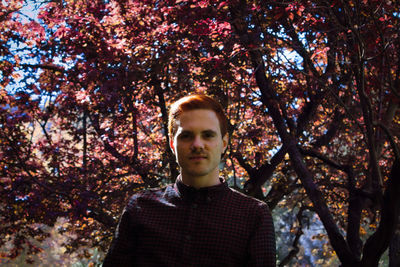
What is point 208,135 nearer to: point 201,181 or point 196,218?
point 201,181

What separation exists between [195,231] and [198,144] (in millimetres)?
414

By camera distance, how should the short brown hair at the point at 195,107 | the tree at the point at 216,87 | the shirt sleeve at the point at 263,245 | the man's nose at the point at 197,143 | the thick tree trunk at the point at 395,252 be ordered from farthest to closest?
the thick tree trunk at the point at 395,252, the tree at the point at 216,87, the short brown hair at the point at 195,107, the man's nose at the point at 197,143, the shirt sleeve at the point at 263,245

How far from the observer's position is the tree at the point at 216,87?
4836mm

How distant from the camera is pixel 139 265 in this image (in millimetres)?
2020

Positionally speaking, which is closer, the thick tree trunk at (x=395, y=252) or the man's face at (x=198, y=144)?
the man's face at (x=198, y=144)

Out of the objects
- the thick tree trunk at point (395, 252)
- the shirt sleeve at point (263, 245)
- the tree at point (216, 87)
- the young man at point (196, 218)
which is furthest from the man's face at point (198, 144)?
the thick tree trunk at point (395, 252)

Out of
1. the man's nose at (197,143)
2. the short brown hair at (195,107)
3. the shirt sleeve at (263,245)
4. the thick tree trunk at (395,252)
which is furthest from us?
the thick tree trunk at (395,252)

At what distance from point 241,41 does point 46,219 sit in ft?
16.5

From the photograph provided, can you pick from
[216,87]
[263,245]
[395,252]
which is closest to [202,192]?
[263,245]

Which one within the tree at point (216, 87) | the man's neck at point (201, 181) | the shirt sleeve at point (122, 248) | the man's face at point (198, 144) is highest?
the tree at point (216, 87)

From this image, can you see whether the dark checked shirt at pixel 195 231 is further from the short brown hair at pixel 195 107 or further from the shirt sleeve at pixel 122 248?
the short brown hair at pixel 195 107

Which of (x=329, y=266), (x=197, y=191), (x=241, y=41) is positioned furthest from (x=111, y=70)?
(x=329, y=266)

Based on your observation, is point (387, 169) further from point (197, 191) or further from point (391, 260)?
point (197, 191)

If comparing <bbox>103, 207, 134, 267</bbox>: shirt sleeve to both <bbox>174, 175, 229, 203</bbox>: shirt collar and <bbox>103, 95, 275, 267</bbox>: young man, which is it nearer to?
<bbox>103, 95, 275, 267</bbox>: young man
